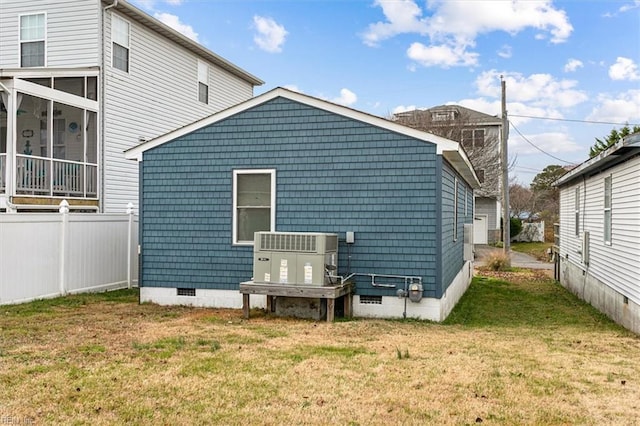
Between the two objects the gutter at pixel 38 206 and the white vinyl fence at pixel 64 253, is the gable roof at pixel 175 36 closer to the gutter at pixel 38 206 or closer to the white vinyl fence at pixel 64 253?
the gutter at pixel 38 206

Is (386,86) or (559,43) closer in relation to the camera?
(559,43)

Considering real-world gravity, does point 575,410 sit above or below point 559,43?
below

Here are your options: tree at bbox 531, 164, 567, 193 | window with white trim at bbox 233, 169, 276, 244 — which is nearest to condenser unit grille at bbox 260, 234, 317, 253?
window with white trim at bbox 233, 169, 276, 244

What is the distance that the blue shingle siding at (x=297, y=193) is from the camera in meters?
9.54

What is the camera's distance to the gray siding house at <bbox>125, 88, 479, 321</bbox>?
9.54 metres

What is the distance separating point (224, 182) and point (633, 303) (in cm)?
680

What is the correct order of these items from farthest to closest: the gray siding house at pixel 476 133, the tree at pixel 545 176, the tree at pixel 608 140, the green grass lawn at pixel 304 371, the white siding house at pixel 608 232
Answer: the tree at pixel 545 176 < the tree at pixel 608 140 < the gray siding house at pixel 476 133 < the white siding house at pixel 608 232 < the green grass lawn at pixel 304 371

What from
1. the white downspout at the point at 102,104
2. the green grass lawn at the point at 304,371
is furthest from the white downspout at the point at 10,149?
the green grass lawn at the point at 304,371

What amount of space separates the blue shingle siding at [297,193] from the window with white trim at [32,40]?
23.8 ft

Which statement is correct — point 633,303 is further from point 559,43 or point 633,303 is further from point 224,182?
point 559,43

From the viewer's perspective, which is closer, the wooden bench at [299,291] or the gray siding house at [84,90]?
the wooden bench at [299,291]

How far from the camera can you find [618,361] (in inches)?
263

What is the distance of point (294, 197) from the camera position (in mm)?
10109

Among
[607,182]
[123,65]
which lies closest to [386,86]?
[123,65]
